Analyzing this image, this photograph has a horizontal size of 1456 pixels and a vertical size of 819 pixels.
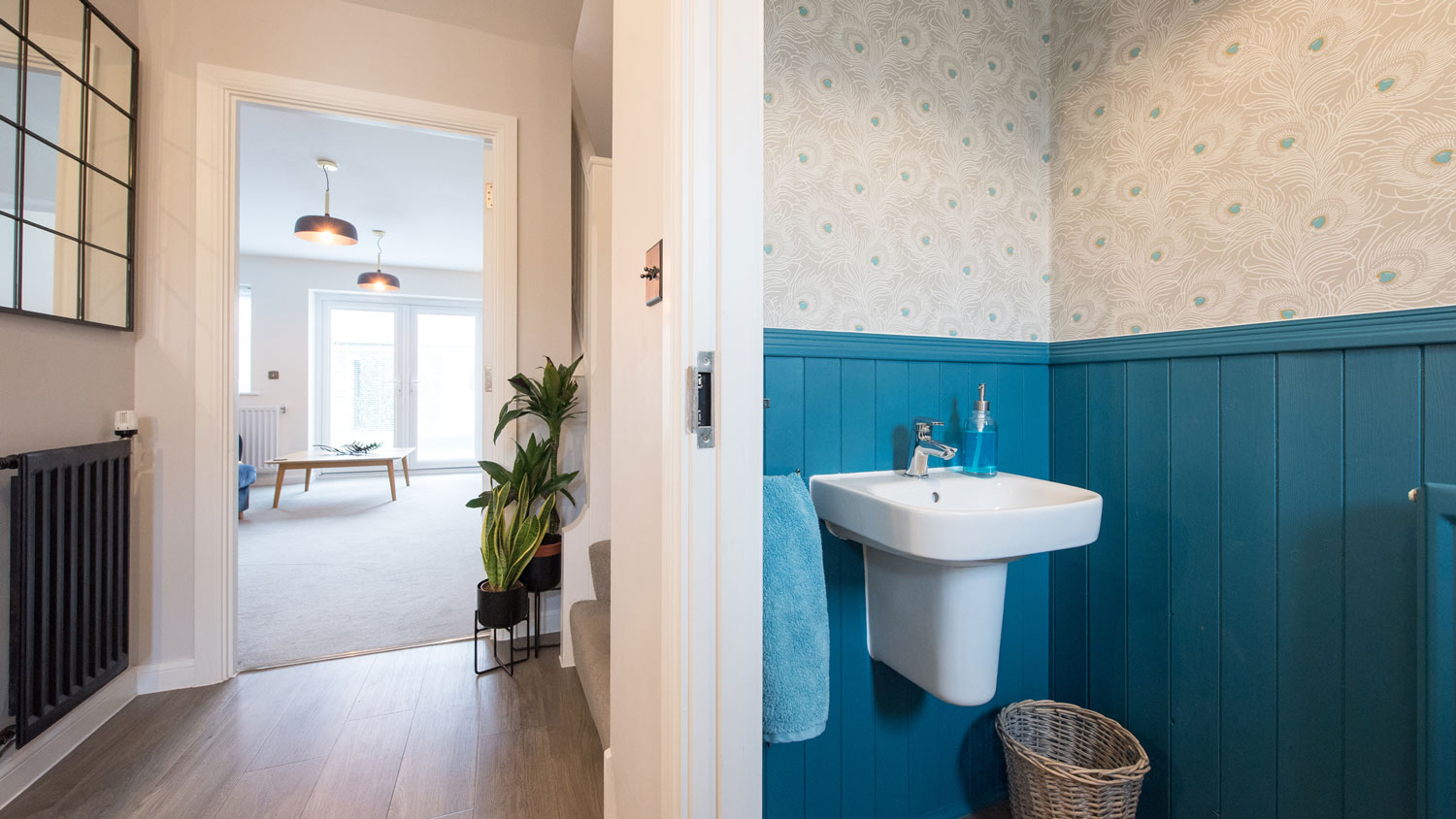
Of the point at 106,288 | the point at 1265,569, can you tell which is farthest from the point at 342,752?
the point at 1265,569

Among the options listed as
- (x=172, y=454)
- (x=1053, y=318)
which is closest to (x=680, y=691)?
(x=1053, y=318)

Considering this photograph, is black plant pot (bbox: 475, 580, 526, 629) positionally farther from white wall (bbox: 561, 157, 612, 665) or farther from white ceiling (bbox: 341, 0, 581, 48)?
white ceiling (bbox: 341, 0, 581, 48)

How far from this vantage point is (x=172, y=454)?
186 cm

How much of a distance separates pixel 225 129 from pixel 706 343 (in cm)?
233

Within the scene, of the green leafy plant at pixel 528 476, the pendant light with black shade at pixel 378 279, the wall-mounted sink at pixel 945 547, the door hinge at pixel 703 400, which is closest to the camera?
the door hinge at pixel 703 400

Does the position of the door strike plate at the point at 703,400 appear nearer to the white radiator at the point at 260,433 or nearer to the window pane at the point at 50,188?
the window pane at the point at 50,188

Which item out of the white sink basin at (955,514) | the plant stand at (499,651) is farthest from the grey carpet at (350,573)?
the white sink basin at (955,514)

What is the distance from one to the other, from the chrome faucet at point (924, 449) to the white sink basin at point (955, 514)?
2 cm

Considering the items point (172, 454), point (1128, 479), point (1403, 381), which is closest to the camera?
point (1403, 381)

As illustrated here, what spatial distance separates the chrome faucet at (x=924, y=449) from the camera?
1150mm

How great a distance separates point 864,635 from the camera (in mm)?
1212

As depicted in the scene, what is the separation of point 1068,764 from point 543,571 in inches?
67.7

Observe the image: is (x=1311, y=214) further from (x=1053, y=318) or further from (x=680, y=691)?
(x=680, y=691)

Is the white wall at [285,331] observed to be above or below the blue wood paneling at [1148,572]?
above
